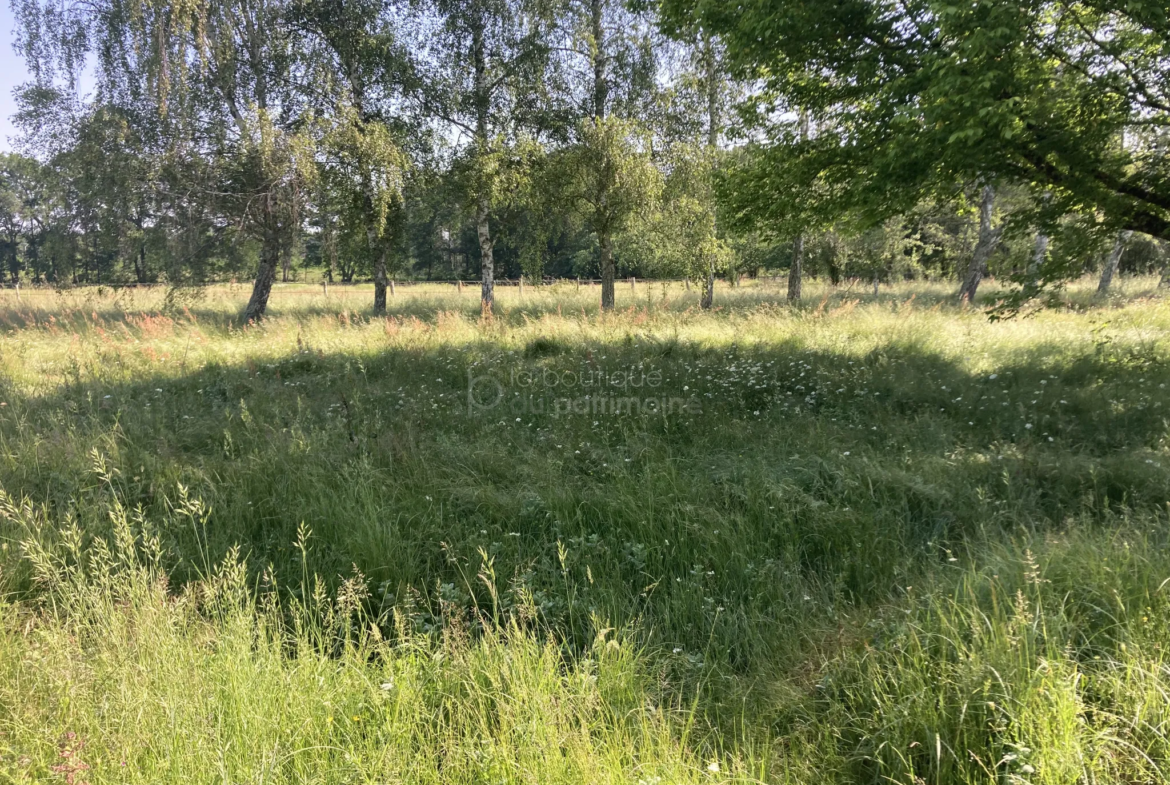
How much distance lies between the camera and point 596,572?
3.37 meters

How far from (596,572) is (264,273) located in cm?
1362

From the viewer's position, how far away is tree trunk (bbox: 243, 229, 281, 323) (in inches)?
497

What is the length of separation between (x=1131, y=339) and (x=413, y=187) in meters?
A: 14.7

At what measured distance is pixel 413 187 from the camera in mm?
13961

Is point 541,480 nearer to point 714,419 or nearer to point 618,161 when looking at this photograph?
point 714,419

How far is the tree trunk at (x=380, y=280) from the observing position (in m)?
15.1

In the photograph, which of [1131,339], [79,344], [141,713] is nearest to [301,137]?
[79,344]

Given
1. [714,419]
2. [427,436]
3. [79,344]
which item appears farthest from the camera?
[79,344]

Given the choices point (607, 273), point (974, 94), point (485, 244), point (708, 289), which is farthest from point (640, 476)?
point (708, 289)

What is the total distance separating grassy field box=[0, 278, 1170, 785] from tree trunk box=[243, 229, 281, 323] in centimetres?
587

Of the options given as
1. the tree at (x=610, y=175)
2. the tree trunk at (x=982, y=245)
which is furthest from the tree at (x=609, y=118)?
the tree trunk at (x=982, y=245)

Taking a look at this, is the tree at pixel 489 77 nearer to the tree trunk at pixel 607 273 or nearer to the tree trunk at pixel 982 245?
the tree trunk at pixel 607 273

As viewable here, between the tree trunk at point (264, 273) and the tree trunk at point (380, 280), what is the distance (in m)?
2.52

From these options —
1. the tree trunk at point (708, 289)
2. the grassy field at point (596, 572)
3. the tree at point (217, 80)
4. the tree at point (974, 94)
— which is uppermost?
the tree at point (217, 80)
